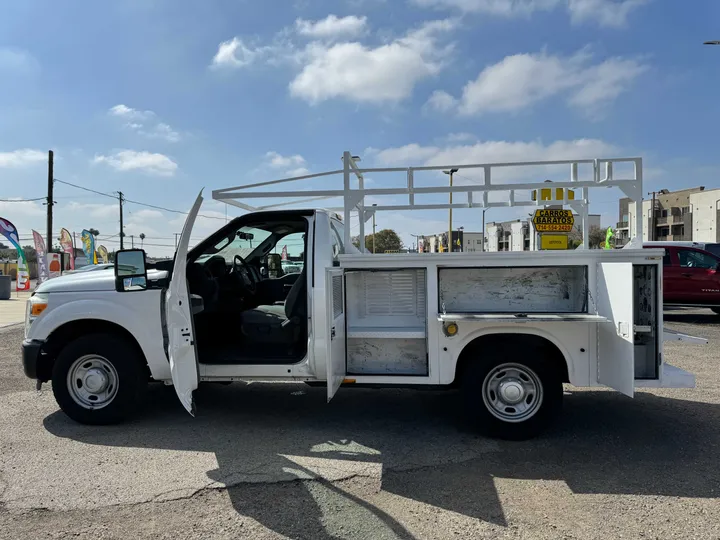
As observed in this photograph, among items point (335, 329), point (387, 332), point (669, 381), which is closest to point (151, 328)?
point (335, 329)

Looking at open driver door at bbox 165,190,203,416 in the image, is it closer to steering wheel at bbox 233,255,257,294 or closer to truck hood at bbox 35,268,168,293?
truck hood at bbox 35,268,168,293

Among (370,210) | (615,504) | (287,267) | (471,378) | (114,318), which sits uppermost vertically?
(370,210)

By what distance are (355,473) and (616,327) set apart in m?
2.23

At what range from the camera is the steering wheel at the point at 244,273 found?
5.45 meters

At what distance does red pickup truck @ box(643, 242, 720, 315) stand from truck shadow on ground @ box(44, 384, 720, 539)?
7.86 m

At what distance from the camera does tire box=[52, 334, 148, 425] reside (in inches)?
182

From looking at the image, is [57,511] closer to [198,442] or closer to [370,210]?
[198,442]

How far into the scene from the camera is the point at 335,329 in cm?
419

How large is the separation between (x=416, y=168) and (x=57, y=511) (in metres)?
3.68

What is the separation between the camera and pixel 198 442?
4352mm

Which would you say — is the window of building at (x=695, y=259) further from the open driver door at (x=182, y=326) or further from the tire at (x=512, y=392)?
the open driver door at (x=182, y=326)

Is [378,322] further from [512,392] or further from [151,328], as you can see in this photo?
[151,328]

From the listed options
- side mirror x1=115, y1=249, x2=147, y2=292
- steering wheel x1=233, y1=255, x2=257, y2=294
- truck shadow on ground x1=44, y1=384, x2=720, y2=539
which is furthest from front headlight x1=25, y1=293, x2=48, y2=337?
steering wheel x1=233, y1=255, x2=257, y2=294

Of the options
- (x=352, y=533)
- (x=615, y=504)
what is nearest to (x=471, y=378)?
(x=615, y=504)
